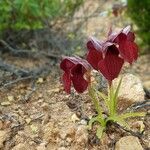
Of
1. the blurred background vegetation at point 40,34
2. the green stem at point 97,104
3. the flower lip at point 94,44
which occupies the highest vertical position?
the blurred background vegetation at point 40,34

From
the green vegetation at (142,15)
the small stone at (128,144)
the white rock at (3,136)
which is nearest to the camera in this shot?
the small stone at (128,144)

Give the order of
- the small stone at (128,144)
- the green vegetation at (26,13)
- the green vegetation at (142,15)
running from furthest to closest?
1. the green vegetation at (142,15)
2. the green vegetation at (26,13)
3. the small stone at (128,144)

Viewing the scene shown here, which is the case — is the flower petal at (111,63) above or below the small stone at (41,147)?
above

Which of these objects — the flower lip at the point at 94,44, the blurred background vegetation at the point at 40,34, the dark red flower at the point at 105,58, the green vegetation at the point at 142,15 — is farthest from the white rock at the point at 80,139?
the green vegetation at the point at 142,15

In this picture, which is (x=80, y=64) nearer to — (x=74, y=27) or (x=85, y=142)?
(x=85, y=142)

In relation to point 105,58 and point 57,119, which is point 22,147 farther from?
point 105,58

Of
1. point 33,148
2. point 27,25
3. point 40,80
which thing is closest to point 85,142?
point 33,148

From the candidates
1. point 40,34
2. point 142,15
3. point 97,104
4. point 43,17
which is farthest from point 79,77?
point 142,15

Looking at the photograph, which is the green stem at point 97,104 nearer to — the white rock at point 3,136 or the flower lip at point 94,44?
the flower lip at point 94,44

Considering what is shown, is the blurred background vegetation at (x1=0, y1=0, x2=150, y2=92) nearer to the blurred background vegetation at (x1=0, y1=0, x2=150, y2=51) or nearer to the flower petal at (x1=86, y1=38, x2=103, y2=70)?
the blurred background vegetation at (x1=0, y1=0, x2=150, y2=51)
